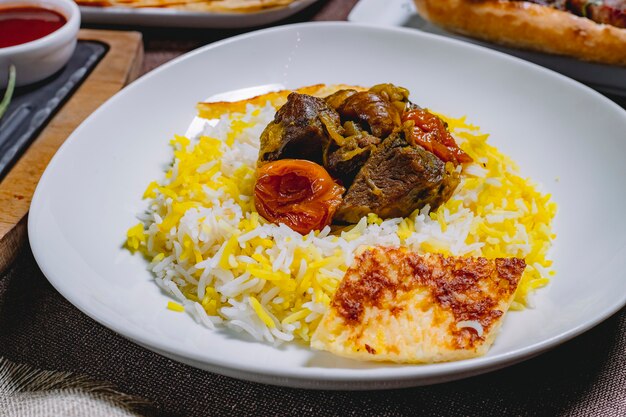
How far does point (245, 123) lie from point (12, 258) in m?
1.59

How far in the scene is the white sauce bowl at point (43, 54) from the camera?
5059 millimetres

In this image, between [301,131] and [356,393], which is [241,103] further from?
[356,393]

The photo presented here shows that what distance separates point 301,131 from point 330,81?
1466 mm

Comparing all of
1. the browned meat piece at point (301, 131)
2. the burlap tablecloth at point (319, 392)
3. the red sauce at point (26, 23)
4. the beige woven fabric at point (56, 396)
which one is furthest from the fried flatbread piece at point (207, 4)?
the beige woven fabric at point (56, 396)

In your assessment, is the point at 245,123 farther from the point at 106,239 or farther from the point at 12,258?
the point at 12,258

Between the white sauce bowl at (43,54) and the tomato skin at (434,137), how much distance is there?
115 inches

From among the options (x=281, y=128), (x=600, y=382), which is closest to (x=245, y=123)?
(x=281, y=128)

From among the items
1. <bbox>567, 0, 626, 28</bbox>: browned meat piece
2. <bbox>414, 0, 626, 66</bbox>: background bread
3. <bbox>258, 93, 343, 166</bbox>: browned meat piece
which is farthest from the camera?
<bbox>567, 0, 626, 28</bbox>: browned meat piece

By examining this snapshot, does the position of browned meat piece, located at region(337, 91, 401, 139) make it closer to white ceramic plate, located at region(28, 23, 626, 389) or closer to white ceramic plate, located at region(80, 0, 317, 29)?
white ceramic plate, located at region(28, 23, 626, 389)

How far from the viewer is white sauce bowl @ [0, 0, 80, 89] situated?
16.6 feet

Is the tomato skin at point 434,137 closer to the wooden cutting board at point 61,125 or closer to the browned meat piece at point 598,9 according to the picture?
the wooden cutting board at point 61,125

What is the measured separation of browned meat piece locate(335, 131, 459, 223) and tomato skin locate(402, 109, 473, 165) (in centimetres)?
18

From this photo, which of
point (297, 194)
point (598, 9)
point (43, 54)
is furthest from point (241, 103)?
point (598, 9)

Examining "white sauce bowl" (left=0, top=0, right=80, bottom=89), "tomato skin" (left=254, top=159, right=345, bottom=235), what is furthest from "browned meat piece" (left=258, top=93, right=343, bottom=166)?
"white sauce bowl" (left=0, top=0, right=80, bottom=89)
